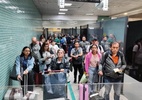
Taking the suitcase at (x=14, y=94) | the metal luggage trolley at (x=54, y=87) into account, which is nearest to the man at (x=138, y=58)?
the metal luggage trolley at (x=54, y=87)

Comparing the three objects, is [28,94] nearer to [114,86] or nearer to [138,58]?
[114,86]

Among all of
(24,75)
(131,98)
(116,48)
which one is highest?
(116,48)

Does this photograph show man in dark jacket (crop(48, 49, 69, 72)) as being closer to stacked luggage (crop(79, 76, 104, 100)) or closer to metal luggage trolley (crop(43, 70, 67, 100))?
metal luggage trolley (crop(43, 70, 67, 100))

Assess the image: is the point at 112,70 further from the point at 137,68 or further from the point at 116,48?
the point at 137,68

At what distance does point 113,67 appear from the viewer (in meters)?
3.51

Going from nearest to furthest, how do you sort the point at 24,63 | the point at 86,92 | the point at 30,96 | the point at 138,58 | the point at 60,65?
the point at 30,96 < the point at 86,92 < the point at 24,63 < the point at 60,65 < the point at 138,58

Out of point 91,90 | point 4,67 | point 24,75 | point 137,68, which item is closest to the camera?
point 4,67

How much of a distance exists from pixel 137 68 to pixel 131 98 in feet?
4.12

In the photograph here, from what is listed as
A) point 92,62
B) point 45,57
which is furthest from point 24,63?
point 92,62

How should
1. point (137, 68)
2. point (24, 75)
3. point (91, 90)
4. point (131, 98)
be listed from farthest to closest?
point (137, 68)
point (131, 98)
point (24, 75)
point (91, 90)

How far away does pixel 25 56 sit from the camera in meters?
3.78

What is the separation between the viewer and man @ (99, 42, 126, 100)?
3.49m

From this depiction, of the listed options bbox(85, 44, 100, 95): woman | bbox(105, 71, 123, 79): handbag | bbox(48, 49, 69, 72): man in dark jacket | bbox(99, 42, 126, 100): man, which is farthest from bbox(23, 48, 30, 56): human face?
bbox(105, 71, 123, 79): handbag

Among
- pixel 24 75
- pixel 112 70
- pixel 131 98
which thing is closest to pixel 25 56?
pixel 24 75
